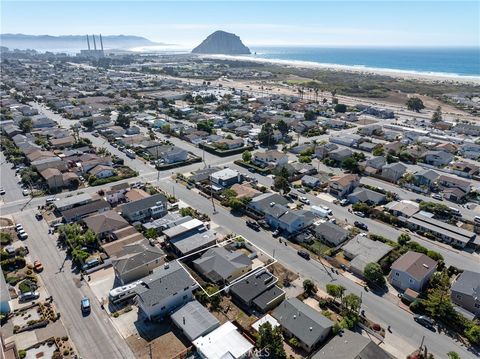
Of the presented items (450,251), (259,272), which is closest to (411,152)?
(450,251)

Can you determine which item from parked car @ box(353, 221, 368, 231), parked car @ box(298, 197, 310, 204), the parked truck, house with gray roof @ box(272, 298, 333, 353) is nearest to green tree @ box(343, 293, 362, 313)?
house with gray roof @ box(272, 298, 333, 353)

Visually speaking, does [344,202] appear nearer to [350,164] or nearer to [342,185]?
[342,185]

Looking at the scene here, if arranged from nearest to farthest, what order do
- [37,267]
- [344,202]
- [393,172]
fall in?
[37,267]
[344,202]
[393,172]

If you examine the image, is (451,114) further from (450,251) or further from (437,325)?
(437,325)

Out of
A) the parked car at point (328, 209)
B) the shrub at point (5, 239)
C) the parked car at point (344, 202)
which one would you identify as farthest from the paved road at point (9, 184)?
the parked car at point (344, 202)

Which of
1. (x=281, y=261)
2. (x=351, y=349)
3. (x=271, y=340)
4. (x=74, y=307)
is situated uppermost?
(x=351, y=349)

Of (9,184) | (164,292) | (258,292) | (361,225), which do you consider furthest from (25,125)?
(361,225)

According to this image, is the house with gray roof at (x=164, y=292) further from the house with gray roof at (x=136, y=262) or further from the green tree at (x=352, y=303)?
the green tree at (x=352, y=303)
